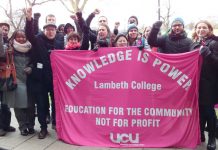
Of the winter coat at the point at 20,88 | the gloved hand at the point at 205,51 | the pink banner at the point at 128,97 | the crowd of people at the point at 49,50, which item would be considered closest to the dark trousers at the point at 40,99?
the crowd of people at the point at 49,50

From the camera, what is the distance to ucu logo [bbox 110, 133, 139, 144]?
514cm

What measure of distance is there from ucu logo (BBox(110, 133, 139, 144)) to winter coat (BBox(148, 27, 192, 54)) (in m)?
1.41

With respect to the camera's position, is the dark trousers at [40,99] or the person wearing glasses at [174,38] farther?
the dark trousers at [40,99]

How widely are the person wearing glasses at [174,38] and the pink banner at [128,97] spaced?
0.71ft

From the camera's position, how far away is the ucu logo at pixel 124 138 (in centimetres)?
514

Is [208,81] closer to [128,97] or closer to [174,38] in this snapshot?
[174,38]

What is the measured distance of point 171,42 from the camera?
17.1ft

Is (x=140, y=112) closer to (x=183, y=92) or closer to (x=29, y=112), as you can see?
(x=183, y=92)

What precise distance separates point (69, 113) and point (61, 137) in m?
0.42

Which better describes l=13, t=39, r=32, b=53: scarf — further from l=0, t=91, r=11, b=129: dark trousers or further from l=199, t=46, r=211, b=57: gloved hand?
l=199, t=46, r=211, b=57: gloved hand

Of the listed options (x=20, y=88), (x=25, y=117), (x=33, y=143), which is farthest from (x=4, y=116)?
(x=33, y=143)

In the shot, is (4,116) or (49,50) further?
(4,116)

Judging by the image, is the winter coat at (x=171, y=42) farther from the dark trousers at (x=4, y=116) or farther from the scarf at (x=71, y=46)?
the dark trousers at (x=4, y=116)

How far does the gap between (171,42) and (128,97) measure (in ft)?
3.51
